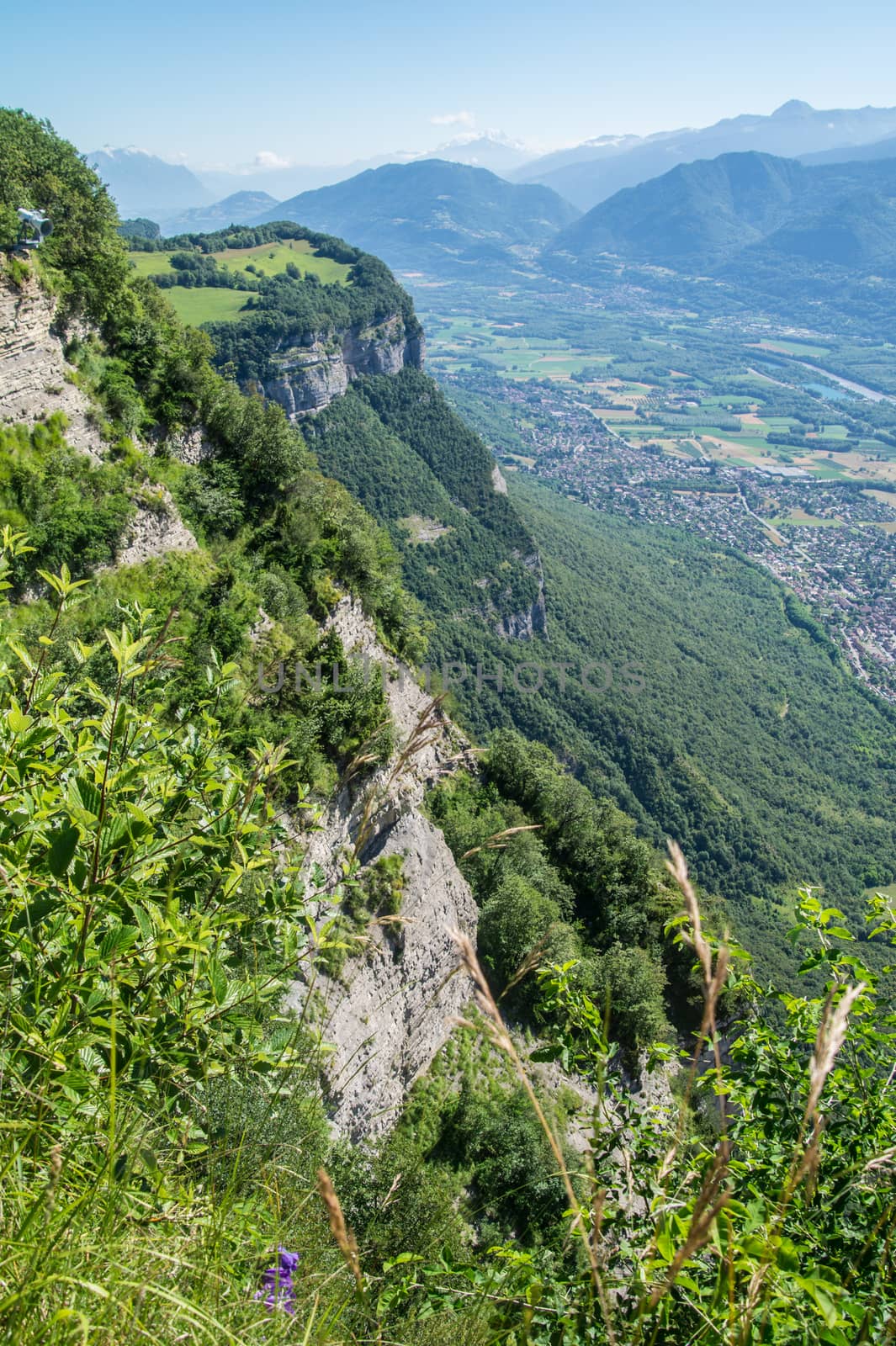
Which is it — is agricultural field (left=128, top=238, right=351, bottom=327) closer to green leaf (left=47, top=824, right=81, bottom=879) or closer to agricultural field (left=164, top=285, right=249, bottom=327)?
agricultural field (left=164, top=285, right=249, bottom=327)

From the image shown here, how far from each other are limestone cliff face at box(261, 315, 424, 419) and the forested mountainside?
2365 inches

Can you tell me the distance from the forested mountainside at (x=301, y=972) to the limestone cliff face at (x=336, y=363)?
60069mm

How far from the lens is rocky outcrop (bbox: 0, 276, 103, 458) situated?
1703 centimetres

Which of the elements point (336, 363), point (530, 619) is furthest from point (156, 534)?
point (336, 363)

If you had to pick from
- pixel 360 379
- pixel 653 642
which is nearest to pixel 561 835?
pixel 653 642

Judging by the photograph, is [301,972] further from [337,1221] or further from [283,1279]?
[337,1221]

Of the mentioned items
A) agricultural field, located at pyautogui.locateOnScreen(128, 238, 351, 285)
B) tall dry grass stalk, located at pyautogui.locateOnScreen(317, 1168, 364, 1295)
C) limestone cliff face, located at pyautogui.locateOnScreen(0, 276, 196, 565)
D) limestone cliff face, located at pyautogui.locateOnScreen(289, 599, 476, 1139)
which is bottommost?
limestone cliff face, located at pyautogui.locateOnScreen(289, 599, 476, 1139)

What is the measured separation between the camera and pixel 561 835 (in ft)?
100

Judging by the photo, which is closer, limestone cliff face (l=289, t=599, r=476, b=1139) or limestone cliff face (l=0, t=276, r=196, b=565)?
limestone cliff face (l=289, t=599, r=476, b=1139)

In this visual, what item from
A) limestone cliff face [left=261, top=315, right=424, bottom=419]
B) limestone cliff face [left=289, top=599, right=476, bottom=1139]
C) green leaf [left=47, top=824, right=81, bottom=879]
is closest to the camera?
green leaf [left=47, top=824, right=81, bottom=879]

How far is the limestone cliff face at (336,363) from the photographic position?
268 ft

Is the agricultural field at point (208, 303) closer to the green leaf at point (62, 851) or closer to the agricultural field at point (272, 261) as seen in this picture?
the agricultural field at point (272, 261)

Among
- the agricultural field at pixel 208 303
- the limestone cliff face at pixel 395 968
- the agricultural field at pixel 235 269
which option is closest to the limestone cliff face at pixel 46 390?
the limestone cliff face at pixel 395 968

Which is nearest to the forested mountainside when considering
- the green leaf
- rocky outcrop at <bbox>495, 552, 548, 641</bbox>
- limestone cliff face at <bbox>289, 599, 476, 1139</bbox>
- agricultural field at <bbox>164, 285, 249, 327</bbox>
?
the green leaf
